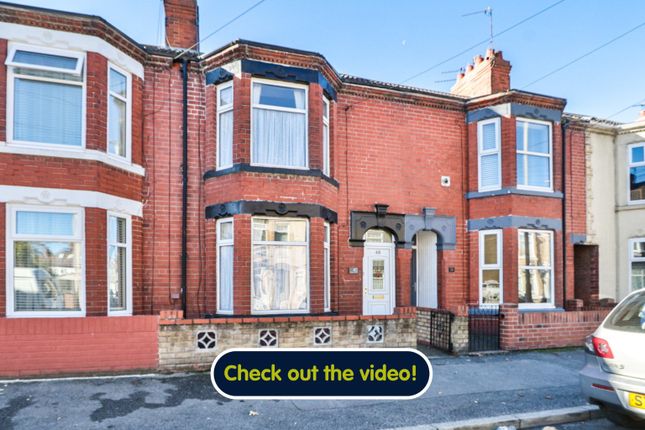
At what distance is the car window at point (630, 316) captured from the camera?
4777 mm

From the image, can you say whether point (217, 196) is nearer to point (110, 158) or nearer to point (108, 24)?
point (110, 158)

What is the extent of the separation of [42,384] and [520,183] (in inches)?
428

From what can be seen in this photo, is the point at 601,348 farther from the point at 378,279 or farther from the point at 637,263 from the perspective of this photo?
the point at 637,263

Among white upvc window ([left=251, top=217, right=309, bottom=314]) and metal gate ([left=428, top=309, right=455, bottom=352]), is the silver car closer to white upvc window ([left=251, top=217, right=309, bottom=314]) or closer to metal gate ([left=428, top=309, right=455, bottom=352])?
metal gate ([left=428, top=309, right=455, bottom=352])

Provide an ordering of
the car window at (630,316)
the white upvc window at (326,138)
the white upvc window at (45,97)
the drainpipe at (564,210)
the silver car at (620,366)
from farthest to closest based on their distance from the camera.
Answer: the drainpipe at (564,210)
the white upvc window at (326,138)
the white upvc window at (45,97)
the car window at (630,316)
the silver car at (620,366)

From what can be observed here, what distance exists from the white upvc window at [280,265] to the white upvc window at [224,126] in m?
1.47

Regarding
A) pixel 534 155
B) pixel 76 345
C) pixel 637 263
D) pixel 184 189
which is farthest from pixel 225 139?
pixel 637 263

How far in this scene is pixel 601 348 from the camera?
4910 mm

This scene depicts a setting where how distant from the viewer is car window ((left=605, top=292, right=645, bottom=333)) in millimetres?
4777

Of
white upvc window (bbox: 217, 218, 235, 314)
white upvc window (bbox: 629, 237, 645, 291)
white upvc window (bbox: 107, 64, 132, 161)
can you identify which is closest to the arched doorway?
white upvc window (bbox: 217, 218, 235, 314)

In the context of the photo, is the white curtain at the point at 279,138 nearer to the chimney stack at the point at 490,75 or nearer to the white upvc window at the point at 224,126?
the white upvc window at the point at 224,126

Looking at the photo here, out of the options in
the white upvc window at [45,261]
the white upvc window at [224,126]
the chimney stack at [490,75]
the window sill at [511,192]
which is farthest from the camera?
the chimney stack at [490,75]

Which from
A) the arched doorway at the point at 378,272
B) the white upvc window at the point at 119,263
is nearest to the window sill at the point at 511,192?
the arched doorway at the point at 378,272

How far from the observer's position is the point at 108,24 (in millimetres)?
8352
